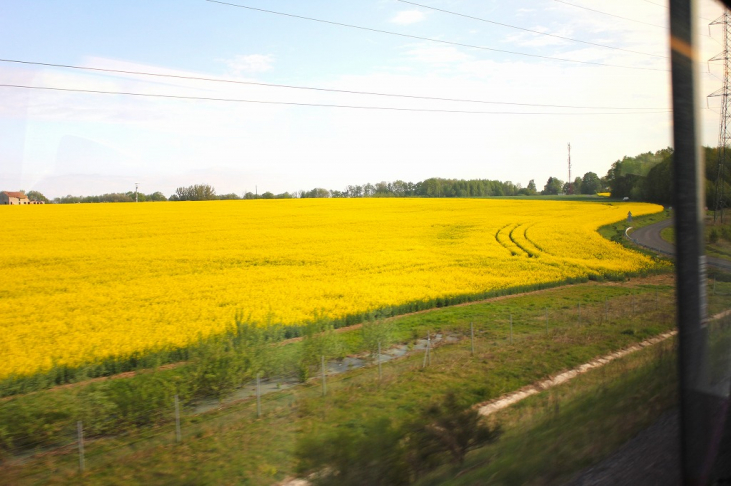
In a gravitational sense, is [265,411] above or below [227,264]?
below

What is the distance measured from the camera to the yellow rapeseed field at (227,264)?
13.3 meters

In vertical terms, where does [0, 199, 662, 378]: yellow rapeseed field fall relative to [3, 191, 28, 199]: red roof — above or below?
below

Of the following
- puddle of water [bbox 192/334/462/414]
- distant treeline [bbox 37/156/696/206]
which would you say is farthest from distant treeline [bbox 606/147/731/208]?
puddle of water [bbox 192/334/462/414]

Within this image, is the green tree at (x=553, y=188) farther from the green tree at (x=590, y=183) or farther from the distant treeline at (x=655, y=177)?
the distant treeline at (x=655, y=177)

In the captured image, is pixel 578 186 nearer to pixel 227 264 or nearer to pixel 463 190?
pixel 463 190

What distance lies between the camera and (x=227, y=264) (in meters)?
20.4

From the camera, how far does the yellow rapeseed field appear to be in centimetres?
1328

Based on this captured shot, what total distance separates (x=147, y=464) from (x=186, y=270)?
12.8 m

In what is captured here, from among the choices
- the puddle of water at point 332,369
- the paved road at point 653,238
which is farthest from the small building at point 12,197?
the paved road at point 653,238

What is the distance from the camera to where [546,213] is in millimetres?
37906

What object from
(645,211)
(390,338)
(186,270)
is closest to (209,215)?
(186,270)

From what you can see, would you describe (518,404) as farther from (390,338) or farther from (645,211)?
(645,211)

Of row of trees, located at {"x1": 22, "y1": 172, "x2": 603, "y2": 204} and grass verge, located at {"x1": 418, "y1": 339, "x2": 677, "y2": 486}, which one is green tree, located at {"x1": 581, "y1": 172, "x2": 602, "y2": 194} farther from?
grass verge, located at {"x1": 418, "y1": 339, "x2": 677, "y2": 486}

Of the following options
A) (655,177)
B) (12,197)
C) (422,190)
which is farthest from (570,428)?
(422,190)
